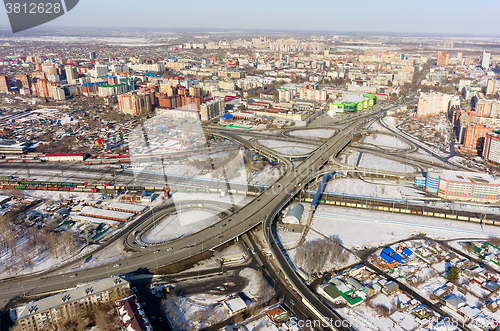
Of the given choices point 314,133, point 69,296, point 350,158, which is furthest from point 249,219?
point 314,133

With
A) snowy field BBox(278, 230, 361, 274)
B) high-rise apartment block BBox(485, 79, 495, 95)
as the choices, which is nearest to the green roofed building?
high-rise apartment block BBox(485, 79, 495, 95)

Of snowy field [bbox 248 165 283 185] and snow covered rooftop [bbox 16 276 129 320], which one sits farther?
snowy field [bbox 248 165 283 185]

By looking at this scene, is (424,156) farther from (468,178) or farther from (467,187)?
(467,187)

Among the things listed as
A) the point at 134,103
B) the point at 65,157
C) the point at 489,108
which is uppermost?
the point at 134,103

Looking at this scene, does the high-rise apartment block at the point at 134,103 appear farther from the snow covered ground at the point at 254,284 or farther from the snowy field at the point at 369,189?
the snow covered ground at the point at 254,284

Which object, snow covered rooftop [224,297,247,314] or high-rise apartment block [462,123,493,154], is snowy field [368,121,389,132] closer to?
high-rise apartment block [462,123,493,154]

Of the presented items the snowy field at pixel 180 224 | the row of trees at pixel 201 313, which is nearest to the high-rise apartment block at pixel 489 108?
the snowy field at pixel 180 224
